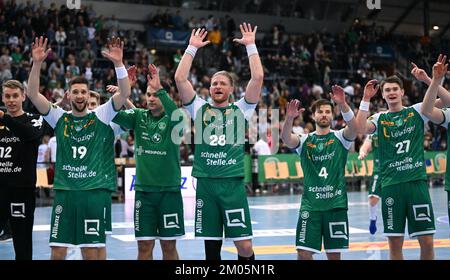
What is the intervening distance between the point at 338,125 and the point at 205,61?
7.94 meters

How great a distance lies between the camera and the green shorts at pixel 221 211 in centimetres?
698

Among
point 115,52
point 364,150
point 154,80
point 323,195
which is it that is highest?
point 115,52

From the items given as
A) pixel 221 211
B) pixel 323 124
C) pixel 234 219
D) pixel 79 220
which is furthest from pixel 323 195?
pixel 79 220

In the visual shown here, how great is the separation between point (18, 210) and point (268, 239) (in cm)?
524

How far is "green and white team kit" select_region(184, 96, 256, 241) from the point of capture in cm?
700

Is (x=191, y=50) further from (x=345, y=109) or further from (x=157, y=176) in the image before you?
(x=345, y=109)

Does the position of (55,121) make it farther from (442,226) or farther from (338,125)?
(338,125)

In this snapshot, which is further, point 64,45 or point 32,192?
point 64,45

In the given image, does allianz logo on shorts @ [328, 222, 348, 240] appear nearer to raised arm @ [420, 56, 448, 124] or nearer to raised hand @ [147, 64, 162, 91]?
raised arm @ [420, 56, 448, 124]

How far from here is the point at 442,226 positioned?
1339 cm

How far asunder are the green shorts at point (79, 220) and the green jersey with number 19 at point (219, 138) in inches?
44.7

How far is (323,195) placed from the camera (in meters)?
7.17

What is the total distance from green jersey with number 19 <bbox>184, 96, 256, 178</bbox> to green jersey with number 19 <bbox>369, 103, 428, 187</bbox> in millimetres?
1716

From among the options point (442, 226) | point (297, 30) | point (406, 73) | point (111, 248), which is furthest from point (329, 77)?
point (111, 248)
